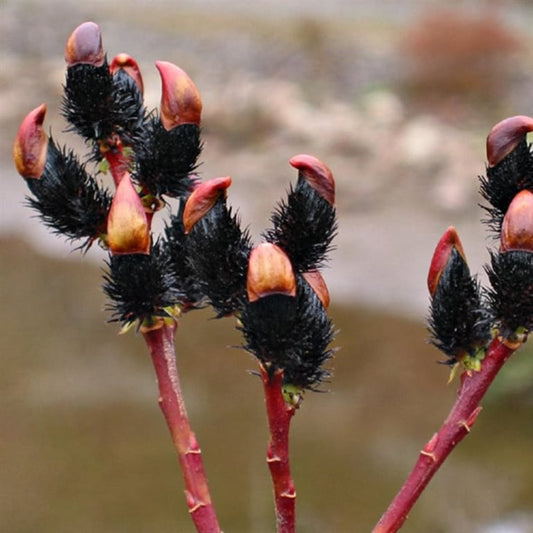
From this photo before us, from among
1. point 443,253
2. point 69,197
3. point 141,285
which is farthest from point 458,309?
point 69,197

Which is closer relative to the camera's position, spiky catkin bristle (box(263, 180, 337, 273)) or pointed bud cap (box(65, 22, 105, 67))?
spiky catkin bristle (box(263, 180, 337, 273))

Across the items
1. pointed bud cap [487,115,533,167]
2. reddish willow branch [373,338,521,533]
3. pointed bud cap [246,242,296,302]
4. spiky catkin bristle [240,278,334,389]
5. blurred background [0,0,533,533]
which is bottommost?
reddish willow branch [373,338,521,533]

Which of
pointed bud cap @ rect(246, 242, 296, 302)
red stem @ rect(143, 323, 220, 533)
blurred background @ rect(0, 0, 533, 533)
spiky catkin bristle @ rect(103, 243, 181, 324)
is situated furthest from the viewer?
blurred background @ rect(0, 0, 533, 533)

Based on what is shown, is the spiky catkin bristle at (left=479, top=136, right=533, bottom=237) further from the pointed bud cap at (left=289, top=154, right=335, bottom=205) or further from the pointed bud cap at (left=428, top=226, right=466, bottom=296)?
the pointed bud cap at (left=289, top=154, right=335, bottom=205)

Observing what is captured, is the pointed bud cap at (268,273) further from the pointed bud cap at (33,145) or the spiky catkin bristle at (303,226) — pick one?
the pointed bud cap at (33,145)

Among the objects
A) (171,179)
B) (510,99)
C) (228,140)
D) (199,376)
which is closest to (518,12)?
(510,99)

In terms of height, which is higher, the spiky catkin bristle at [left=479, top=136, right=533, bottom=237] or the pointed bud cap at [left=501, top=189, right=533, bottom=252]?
the spiky catkin bristle at [left=479, top=136, right=533, bottom=237]

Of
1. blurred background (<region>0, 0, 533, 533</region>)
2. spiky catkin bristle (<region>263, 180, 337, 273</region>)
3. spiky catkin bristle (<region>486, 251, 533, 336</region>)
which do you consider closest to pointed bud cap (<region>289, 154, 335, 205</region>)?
spiky catkin bristle (<region>263, 180, 337, 273</region>)
